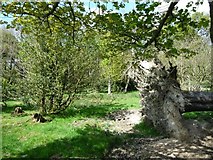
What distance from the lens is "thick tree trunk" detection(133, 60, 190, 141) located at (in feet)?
29.6

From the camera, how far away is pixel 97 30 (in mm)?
8031

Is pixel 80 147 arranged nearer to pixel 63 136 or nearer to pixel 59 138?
pixel 59 138

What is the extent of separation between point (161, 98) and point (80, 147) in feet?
11.8

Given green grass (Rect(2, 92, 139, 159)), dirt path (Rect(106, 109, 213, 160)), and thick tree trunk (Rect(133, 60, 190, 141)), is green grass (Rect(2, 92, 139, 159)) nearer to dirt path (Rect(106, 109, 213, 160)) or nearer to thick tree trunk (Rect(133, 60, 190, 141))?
dirt path (Rect(106, 109, 213, 160))

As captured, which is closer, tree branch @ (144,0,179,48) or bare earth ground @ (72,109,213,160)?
tree branch @ (144,0,179,48)

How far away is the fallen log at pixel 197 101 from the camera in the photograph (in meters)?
9.71

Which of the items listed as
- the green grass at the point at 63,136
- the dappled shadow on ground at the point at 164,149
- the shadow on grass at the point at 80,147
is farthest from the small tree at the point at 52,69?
the dappled shadow on ground at the point at 164,149

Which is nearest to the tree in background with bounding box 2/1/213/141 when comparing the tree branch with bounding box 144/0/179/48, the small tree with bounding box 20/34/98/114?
the tree branch with bounding box 144/0/179/48

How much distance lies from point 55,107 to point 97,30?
19.4 ft

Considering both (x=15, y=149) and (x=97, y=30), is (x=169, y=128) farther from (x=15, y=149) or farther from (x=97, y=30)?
(x=15, y=149)

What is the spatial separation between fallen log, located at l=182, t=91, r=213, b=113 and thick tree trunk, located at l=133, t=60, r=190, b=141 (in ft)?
0.93

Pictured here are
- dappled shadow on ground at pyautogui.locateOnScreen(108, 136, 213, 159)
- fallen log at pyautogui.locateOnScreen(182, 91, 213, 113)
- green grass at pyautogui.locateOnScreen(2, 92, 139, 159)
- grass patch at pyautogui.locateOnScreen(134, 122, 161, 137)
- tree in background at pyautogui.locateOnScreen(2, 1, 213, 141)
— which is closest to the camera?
tree in background at pyautogui.locateOnScreen(2, 1, 213, 141)

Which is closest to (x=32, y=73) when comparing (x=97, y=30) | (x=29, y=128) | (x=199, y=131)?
(x=29, y=128)

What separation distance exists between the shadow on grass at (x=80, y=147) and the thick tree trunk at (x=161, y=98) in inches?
65.3
